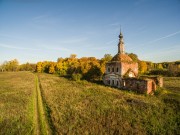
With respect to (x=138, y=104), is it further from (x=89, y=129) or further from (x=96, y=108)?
(x=89, y=129)

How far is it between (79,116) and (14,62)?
139 meters

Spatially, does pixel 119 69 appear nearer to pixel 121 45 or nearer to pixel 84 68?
pixel 121 45

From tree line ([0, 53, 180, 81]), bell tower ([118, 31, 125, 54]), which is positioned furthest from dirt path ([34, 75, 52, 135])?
tree line ([0, 53, 180, 81])

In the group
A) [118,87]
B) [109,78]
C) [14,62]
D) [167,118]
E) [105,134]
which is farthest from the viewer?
[14,62]

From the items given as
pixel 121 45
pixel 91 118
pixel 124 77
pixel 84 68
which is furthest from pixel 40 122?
pixel 84 68

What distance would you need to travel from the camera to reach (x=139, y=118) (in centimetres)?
1577

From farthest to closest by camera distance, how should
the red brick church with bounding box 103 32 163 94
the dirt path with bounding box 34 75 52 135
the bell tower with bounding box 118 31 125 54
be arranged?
the bell tower with bounding box 118 31 125 54 < the red brick church with bounding box 103 32 163 94 < the dirt path with bounding box 34 75 52 135

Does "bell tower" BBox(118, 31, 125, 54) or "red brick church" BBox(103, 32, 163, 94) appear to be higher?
"bell tower" BBox(118, 31, 125, 54)

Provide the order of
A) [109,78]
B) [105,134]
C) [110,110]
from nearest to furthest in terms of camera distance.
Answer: [105,134]
[110,110]
[109,78]

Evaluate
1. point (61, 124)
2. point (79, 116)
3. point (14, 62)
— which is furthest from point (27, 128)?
point (14, 62)

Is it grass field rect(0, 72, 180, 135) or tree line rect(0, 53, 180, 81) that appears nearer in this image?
grass field rect(0, 72, 180, 135)

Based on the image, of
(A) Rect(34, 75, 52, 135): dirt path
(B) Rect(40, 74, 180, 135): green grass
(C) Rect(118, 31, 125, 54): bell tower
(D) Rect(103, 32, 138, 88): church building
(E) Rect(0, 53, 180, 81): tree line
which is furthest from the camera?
(E) Rect(0, 53, 180, 81): tree line

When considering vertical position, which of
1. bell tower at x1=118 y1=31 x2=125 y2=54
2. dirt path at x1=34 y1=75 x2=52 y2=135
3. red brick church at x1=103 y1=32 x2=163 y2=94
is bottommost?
dirt path at x1=34 y1=75 x2=52 y2=135

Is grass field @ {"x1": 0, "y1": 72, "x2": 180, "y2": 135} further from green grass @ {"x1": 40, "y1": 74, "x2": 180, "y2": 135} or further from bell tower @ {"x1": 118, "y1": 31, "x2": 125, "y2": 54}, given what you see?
bell tower @ {"x1": 118, "y1": 31, "x2": 125, "y2": 54}
